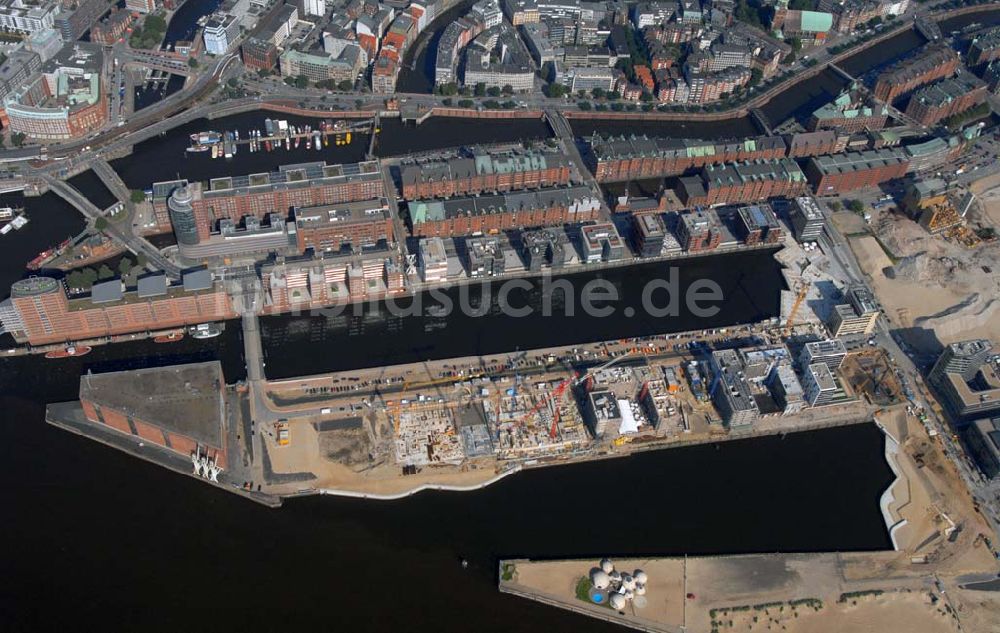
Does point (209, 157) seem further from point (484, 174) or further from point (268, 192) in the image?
point (484, 174)

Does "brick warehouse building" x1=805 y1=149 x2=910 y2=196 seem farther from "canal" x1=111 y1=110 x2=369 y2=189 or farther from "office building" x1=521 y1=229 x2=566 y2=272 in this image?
Answer: "canal" x1=111 y1=110 x2=369 y2=189

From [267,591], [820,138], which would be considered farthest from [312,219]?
[820,138]

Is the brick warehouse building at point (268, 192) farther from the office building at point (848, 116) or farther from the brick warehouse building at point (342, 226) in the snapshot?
the office building at point (848, 116)

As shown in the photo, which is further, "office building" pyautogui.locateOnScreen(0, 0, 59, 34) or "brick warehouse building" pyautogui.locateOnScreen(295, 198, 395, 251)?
"office building" pyautogui.locateOnScreen(0, 0, 59, 34)

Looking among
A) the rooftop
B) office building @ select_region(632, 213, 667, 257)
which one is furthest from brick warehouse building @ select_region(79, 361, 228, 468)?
office building @ select_region(632, 213, 667, 257)

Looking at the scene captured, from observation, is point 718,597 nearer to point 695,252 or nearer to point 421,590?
point 421,590
